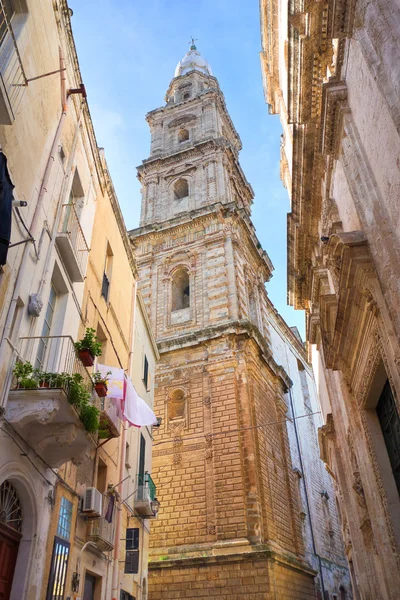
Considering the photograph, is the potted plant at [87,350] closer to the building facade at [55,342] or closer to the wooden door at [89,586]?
the building facade at [55,342]

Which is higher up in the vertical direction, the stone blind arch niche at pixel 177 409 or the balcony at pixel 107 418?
the stone blind arch niche at pixel 177 409

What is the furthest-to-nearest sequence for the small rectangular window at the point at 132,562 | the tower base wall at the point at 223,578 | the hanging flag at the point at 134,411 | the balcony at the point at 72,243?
the tower base wall at the point at 223,578 → the small rectangular window at the point at 132,562 → the hanging flag at the point at 134,411 → the balcony at the point at 72,243

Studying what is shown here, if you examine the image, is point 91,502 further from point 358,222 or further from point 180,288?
point 180,288

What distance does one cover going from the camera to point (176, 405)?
20.6 meters

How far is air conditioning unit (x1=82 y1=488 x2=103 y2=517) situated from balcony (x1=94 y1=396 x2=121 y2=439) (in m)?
1.05

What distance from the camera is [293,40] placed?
34.6ft

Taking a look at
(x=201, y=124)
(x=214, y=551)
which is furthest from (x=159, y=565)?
(x=201, y=124)

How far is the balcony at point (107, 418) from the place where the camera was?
8812mm

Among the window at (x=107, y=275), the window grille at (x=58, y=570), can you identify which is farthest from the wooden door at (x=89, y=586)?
the window at (x=107, y=275)

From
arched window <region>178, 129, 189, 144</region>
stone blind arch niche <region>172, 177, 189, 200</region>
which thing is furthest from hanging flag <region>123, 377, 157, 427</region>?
arched window <region>178, 129, 189, 144</region>

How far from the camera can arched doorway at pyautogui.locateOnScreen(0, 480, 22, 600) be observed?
6.03 m

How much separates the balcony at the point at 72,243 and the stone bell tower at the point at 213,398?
11.1m

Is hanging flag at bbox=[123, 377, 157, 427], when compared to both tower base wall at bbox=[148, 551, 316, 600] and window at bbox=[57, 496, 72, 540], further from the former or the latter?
tower base wall at bbox=[148, 551, 316, 600]

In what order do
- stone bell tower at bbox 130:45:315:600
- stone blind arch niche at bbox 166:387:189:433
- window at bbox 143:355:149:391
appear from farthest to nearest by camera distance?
stone blind arch niche at bbox 166:387:189:433
stone bell tower at bbox 130:45:315:600
window at bbox 143:355:149:391
